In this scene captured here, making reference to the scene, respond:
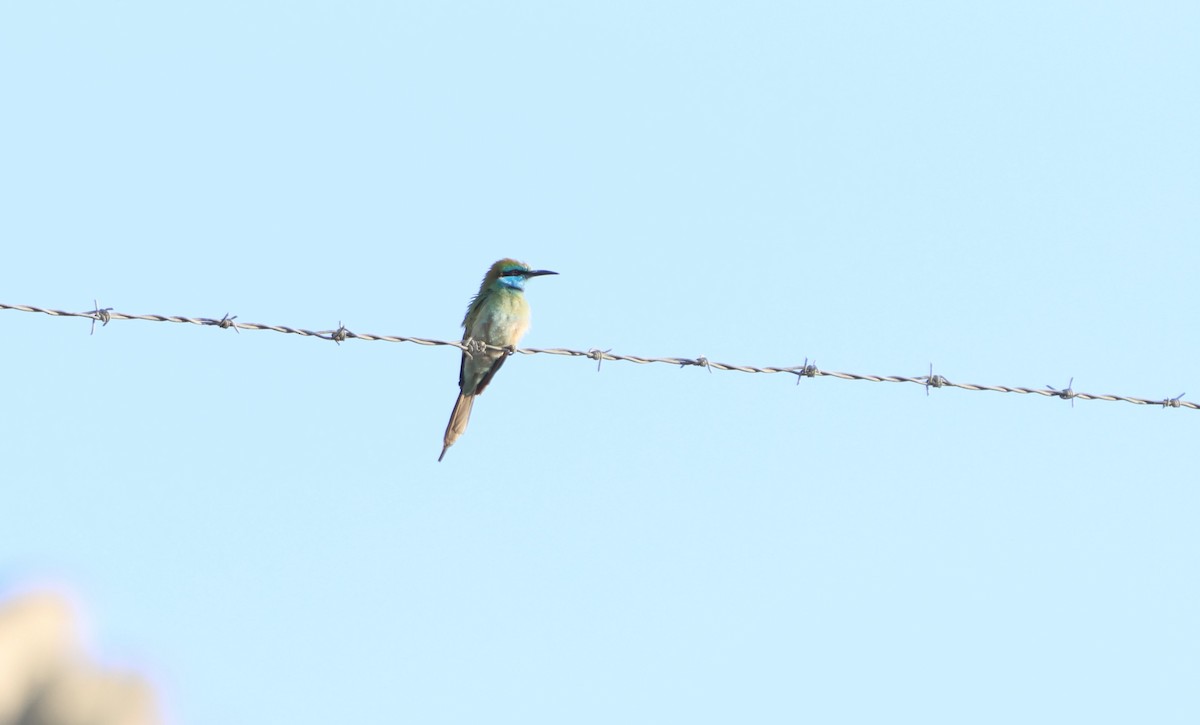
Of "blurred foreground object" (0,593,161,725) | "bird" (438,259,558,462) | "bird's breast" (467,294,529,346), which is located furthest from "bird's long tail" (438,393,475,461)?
"blurred foreground object" (0,593,161,725)

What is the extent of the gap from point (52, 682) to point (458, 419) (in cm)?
737

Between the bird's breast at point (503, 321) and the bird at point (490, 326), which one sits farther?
the bird's breast at point (503, 321)

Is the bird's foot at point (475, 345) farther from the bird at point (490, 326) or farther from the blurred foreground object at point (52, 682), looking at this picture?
the blurred foreground object at point (52, 682)

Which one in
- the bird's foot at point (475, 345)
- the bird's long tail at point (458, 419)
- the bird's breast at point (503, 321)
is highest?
the bird's breast at point (503, 321)

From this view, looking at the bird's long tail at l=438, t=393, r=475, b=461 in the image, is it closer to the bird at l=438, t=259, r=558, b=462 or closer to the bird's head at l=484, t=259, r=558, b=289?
the bird at l=438, t=259, r=558, b=462

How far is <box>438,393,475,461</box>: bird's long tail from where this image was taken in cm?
772

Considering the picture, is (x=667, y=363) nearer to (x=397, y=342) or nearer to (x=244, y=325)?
(x=397, y=342)

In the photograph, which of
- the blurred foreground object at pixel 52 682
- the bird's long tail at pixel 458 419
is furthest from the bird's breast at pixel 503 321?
the blurred foreground object at pixel 52 682

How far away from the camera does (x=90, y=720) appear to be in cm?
1377

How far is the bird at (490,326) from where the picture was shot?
25.8 ft

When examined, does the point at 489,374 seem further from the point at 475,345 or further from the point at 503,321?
the point at 475,345

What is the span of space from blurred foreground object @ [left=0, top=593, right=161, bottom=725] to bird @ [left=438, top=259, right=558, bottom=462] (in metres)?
5.75

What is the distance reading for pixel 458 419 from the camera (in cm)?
784

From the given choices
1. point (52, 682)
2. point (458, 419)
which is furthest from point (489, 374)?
point (52, 682)
